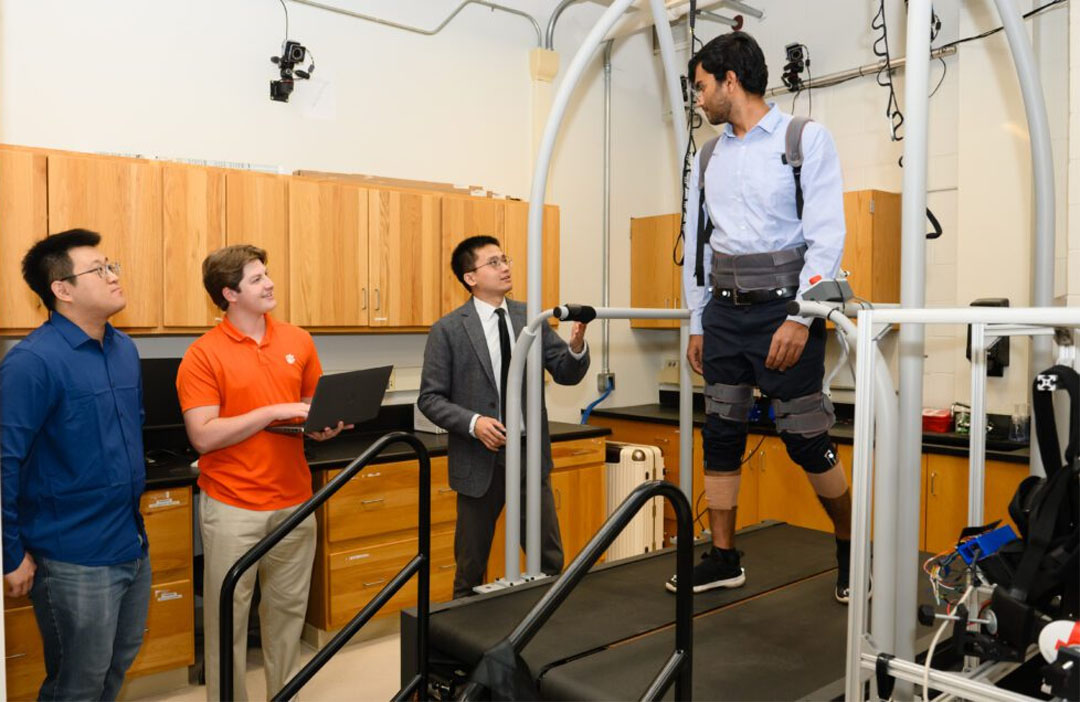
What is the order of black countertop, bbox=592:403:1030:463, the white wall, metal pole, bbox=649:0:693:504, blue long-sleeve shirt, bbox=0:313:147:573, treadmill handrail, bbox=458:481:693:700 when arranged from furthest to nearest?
black countertop, bbox=592:403:1030:463, the white wall, metal pole, bbox=649:0:693:504, blue long-sleeve shirt, bbox=0:313:147:573, treadmill handrail, bbox=458:481:693:700

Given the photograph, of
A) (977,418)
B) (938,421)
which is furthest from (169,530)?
(938,421)

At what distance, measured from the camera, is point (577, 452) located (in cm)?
472

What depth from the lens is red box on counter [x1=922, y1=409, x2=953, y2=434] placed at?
4.37m

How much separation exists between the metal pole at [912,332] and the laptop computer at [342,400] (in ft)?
5.45

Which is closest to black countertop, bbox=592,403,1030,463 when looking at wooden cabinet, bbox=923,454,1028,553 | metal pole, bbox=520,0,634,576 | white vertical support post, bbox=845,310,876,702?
wooden cabinet, bbox=923,454,1028,553

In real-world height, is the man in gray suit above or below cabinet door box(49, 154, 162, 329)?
below

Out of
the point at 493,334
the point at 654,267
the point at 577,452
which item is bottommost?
the point at 577,452

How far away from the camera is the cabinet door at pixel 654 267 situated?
5.67m

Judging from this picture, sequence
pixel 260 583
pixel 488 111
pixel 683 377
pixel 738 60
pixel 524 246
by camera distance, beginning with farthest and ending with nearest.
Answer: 1. pixel 488 111
2. pixel 524 246
3. pixel 683 377
4. pixel 260 583
5. pixel 738 60

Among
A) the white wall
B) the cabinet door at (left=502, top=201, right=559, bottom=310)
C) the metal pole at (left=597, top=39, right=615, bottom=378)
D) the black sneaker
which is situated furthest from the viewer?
the metal pole at (left=597, top=39, right=615, bottom=378)

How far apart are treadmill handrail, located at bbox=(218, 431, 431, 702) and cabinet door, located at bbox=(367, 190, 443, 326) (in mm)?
2053

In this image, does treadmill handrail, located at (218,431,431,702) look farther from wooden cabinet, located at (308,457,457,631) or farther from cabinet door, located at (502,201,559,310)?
cabinet door, located at (502,201,559,310)

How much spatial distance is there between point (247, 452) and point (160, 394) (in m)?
1.39

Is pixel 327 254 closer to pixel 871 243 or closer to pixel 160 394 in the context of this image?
pixel 160 394
